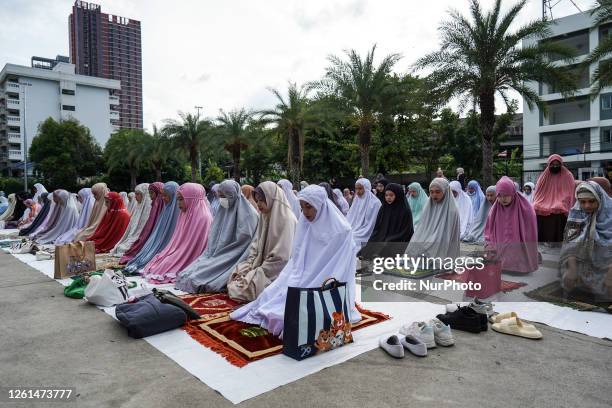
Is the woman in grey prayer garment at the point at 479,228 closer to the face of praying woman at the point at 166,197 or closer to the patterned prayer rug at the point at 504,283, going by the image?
the patterned prayer rug at the point at 504,283

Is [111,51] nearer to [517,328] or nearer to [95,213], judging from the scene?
[95,213]

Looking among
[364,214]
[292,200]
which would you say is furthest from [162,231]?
[364,214]

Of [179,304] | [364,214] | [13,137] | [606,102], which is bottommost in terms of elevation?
[179,304]

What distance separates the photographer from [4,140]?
180 ft

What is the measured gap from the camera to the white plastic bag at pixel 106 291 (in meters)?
4.91

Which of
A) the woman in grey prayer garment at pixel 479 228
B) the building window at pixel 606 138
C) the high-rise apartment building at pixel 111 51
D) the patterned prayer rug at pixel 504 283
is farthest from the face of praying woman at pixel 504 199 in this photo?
the high-rise apartment building at pixel 111 51

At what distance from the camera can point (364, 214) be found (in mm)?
8484

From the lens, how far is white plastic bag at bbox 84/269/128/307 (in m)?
4.91

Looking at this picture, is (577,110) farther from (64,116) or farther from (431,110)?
(64,116)

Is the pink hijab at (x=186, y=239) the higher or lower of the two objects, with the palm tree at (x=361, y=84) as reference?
lower

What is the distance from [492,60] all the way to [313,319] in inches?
482

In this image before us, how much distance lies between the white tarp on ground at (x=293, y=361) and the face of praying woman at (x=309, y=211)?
3.85 feet

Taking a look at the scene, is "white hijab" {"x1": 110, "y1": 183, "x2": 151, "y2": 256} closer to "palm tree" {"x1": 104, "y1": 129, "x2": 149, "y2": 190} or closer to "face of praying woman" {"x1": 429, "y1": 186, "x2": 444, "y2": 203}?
"face of praying woman" {"x1": 429, "y1": 186, "x2": 444, "y2": 203}

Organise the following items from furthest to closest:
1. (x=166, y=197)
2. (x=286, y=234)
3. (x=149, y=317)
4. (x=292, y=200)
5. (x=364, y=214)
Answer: (x=364, y=214) → (x=292, y=200) → (x=166, y=197) → (x=286, y=234) → (x=149, y=317)
